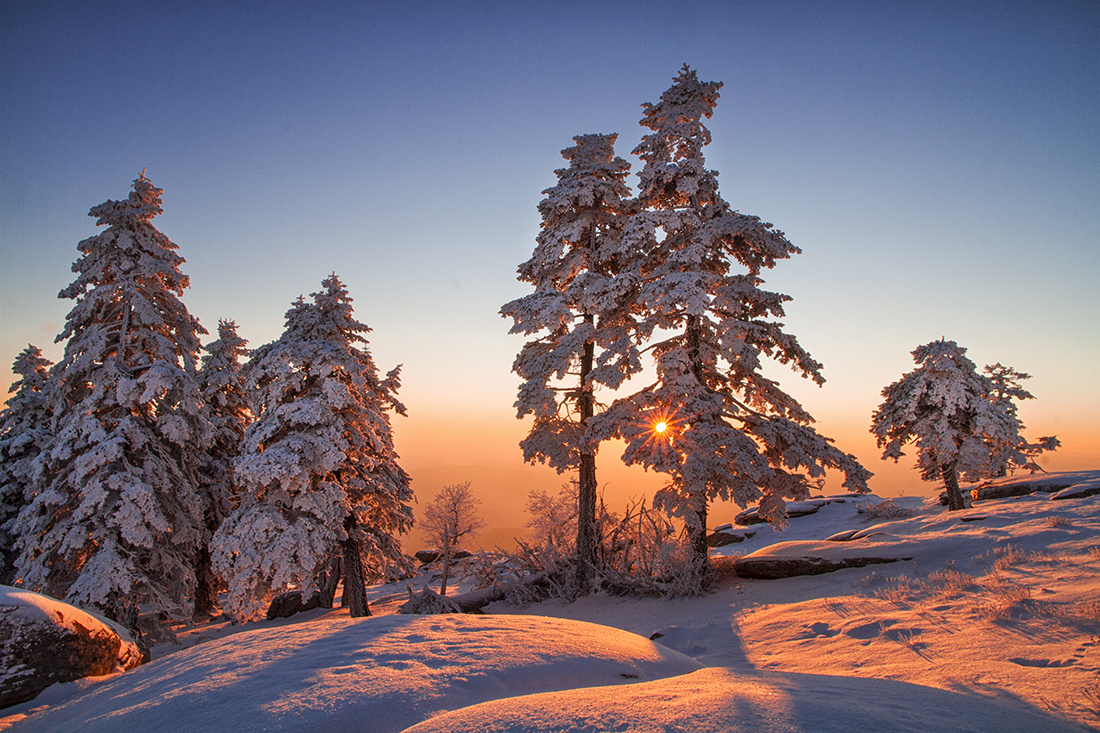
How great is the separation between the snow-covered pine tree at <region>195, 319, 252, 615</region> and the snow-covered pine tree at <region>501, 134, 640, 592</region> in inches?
507

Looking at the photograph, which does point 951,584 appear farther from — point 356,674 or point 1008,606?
point 356,674

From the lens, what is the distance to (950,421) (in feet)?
74.2

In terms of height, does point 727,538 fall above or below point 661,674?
below

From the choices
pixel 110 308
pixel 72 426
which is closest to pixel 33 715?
pixel 72 426

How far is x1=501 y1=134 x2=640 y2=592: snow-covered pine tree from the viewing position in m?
15.1

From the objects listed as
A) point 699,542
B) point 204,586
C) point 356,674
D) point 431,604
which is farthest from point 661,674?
point 204,586

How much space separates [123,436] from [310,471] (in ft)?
18.6

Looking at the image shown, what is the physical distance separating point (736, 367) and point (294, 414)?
13.0m

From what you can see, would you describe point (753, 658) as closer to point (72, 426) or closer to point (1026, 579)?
point (1026, 579)

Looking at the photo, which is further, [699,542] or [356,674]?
[699,542]

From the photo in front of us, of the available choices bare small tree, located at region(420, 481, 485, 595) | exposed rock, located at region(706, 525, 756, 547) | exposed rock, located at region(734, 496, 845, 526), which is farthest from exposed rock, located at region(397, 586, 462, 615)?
exposed rock, located at region(734, 496, 845, 526)

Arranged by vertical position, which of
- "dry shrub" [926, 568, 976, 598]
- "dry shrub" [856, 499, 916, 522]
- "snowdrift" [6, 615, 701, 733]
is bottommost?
"dry shrub" [856, 499, 916, 522]

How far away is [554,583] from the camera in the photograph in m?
15.7

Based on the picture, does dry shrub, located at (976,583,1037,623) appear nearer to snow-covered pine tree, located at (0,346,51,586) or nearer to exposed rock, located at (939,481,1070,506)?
exposed rock, located at (939,481,1070,506)
